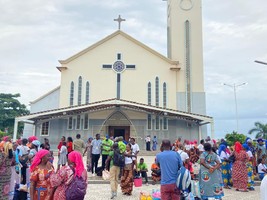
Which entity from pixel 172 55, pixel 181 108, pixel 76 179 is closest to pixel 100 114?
pixel 181 108

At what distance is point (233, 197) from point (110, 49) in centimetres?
1967

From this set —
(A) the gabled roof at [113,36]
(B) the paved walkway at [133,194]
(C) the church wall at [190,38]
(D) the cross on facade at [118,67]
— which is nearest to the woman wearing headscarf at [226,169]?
(B) the paved walkway at [133,194]

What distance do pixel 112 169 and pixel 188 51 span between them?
2013cm

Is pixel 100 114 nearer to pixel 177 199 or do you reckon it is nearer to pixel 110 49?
pixel 110 49

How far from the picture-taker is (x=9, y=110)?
110ft

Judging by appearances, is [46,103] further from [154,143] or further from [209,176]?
[209,176]

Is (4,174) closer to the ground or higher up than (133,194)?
higher up

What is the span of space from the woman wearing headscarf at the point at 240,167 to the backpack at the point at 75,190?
6302 millimetres

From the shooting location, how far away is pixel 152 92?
2428 centimetres

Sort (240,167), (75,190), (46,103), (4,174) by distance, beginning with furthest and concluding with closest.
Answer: (46,103) → (240,167) → (4,174) → (75,190)

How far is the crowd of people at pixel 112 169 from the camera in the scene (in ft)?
12.7

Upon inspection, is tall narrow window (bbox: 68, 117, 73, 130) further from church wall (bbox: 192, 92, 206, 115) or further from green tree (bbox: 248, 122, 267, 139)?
green tree (bbox: 248, 122, 267, 139)

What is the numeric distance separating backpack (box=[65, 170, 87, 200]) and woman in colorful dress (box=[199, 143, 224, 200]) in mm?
3362

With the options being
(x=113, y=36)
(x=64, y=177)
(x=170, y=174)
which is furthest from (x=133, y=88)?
(x=64, y=177)
